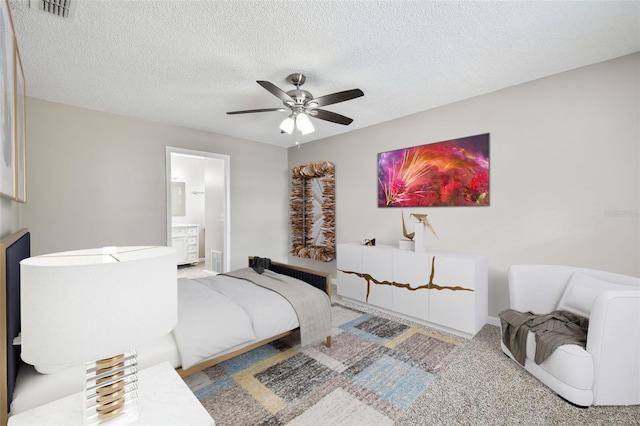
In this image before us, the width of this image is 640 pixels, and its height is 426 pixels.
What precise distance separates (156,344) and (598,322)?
Answer: 278cm

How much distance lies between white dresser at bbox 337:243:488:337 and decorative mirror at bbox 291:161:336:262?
0.88 m

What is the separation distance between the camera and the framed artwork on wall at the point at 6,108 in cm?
133

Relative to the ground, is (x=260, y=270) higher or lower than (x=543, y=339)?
higher

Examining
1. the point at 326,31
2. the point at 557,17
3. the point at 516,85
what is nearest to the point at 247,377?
the point at 326,31

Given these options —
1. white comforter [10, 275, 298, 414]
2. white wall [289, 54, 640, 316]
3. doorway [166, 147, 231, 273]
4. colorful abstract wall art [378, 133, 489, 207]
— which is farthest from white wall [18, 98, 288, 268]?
white wall [289, 54, 640, 316]

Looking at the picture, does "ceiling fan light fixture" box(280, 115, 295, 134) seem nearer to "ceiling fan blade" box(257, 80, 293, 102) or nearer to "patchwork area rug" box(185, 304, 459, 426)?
"ceiling fan blade" box(257, 80, 293, 102)

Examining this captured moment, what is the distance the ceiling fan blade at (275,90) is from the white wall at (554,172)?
6.55ft

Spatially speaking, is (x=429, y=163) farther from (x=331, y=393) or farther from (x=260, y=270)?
(x=331, y=393)

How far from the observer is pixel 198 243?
6148 millimetres

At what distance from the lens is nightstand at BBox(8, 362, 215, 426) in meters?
0.96

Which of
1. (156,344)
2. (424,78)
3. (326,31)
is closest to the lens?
(156,344)

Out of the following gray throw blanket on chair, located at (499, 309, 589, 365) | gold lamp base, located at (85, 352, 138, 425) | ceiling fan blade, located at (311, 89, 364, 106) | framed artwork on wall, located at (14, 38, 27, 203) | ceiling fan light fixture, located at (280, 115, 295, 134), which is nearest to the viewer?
gold lamp base, located at (85, 352, 138, 425)

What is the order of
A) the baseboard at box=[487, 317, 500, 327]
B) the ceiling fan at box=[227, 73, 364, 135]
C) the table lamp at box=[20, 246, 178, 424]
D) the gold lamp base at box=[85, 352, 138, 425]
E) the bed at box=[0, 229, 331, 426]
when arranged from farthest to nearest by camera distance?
the baseboard at box=[487, 317, 500, 327], the ceiling fan at box=[227, 73, 364, 135], the bed at box=[0, 229, 331, 426], the gold lamp base at box=[85, 352, 138, 425], the table lamp at box=[20, 246, 178, 424]

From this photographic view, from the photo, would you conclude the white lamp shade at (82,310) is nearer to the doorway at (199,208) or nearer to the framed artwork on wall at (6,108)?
the framed artwork on wall at (6,108)
